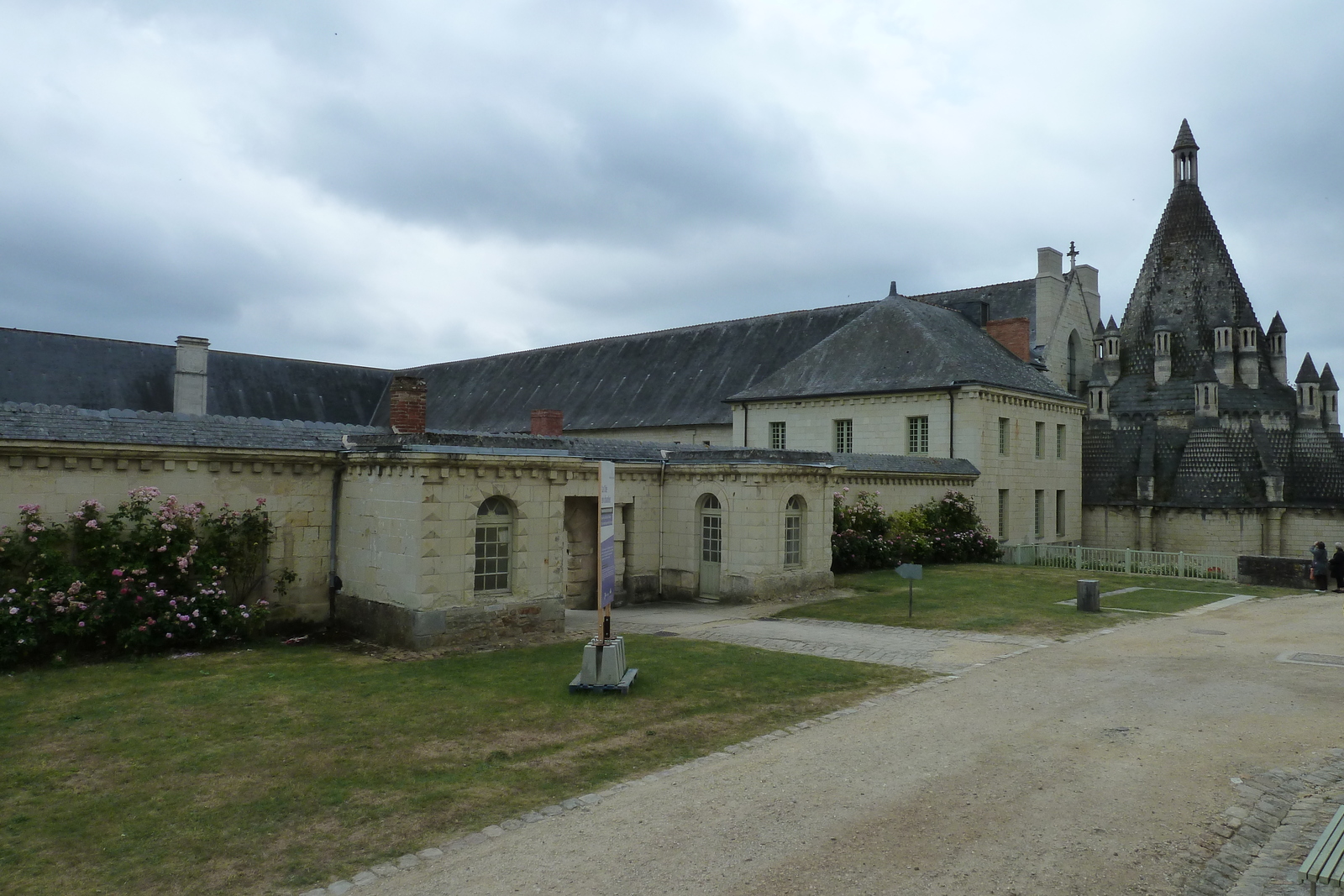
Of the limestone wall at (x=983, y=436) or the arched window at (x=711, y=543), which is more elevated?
the limestone wall at (x=983, y=436)

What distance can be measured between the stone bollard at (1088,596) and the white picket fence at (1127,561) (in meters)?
7.23

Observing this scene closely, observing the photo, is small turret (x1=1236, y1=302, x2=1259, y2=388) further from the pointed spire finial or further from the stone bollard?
the stone bollard

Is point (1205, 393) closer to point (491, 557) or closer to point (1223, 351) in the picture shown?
point (1223, 351)

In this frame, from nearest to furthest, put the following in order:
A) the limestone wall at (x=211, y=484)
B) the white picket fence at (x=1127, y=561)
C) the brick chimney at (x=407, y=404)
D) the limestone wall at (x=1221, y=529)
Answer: the limestone wall at (x=211, y=484) → the brick chimney at (x=407, y=404) → the white picket fence at (x=1127, y=561) → the limestone wall at (x=1221, y=529)

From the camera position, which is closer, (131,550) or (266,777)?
(266,777)

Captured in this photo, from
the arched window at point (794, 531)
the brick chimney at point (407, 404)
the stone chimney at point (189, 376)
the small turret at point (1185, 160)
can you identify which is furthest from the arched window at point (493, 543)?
the small turret at point (1185, 160)

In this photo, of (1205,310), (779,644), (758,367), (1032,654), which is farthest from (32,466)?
(1205,310)

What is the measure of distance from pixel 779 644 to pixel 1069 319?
1249 inches

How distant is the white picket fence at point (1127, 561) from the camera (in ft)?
72.2

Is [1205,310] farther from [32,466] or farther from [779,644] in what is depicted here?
[32,466]

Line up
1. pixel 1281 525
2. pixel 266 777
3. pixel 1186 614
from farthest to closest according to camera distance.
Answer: pixel 1281 525 → pixel 1186 614 → pixel 266 777

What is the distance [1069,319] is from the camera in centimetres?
3841

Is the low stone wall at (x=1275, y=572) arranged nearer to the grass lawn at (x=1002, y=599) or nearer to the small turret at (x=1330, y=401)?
the grass lawn at (x=1002, y=599)

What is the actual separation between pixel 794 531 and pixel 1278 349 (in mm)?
Result: 33511
